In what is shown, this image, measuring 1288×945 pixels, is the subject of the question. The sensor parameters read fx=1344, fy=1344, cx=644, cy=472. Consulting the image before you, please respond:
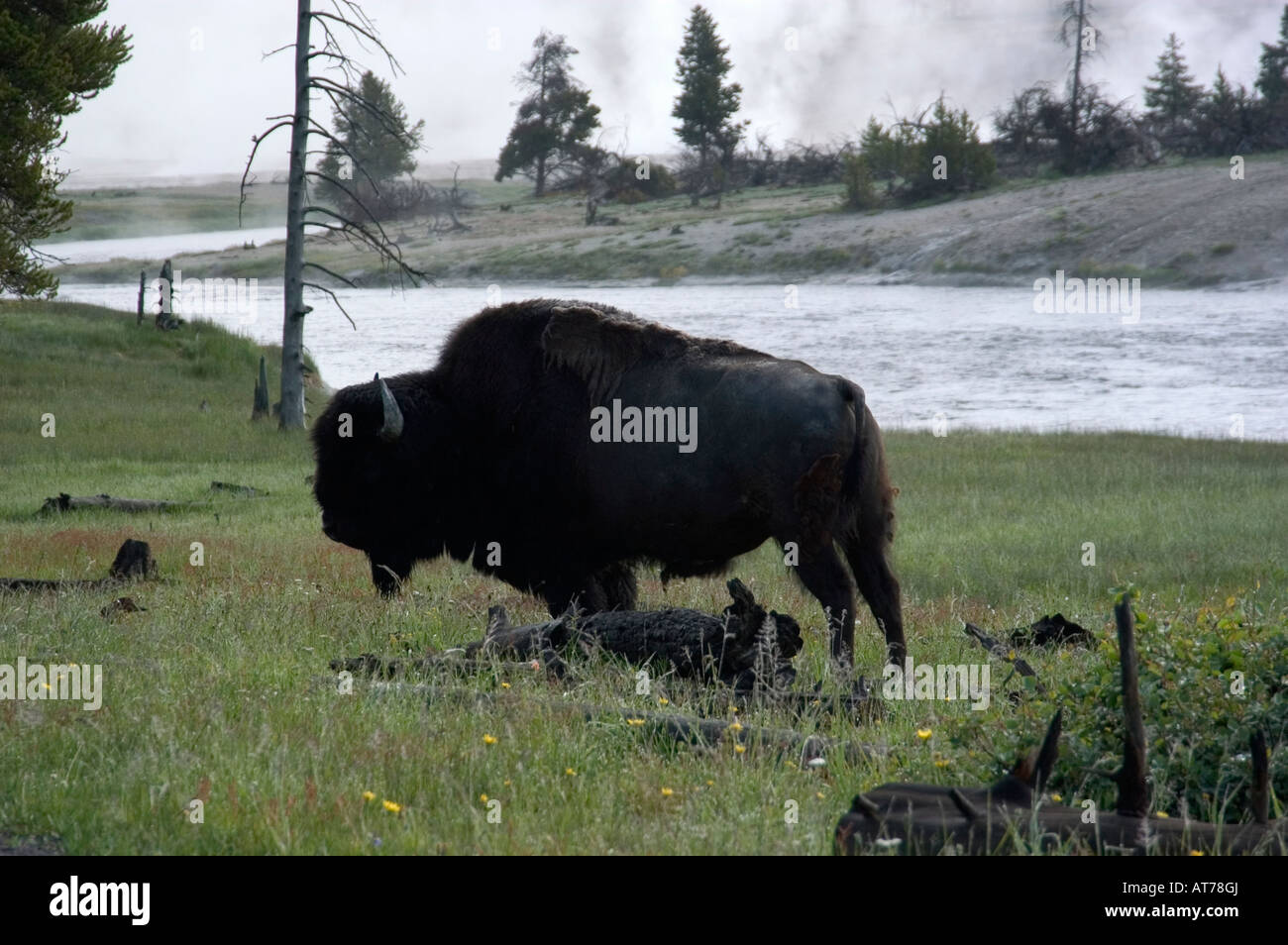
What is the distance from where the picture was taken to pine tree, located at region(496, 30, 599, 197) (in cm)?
8162

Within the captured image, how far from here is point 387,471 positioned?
9.15 metres

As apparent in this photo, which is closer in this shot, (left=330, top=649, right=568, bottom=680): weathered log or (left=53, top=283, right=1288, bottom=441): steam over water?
(left=330, top=649, right=568, bottom=680): weathered log

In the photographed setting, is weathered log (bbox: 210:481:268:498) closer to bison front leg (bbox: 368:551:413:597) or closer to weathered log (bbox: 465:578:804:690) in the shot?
bison front leg (bbox: 368:551:413:597)

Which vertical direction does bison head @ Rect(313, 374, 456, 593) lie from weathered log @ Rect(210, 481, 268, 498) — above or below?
above

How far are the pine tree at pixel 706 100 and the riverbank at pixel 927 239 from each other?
8565 mm

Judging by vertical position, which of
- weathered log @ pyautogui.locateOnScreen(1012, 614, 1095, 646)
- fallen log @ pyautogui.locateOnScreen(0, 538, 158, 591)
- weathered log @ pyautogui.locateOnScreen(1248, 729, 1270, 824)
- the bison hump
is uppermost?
the bison hump

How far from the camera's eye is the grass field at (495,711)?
440 cm

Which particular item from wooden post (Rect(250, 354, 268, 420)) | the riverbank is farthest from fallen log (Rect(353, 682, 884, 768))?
the riverbank

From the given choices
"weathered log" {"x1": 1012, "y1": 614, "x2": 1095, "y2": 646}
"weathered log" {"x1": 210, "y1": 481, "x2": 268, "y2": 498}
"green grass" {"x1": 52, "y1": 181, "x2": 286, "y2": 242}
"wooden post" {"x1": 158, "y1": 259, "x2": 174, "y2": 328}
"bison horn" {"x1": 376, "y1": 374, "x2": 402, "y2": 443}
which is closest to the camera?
"weathered log" {"x1": 1012, "y1": 614, "x2": 1095, "y2": 646}

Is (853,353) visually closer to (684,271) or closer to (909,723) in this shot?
(684,271)

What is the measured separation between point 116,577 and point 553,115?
75.0 m

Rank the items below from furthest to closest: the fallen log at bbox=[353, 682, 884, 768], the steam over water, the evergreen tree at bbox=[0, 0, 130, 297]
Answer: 1. the steam over water
2. the evergreen tree at bbox=[0, 0, 130, 297]
3. the fallen log at bbox=[353, 682, 884, 768]

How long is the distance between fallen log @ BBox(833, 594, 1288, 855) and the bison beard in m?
3.27
